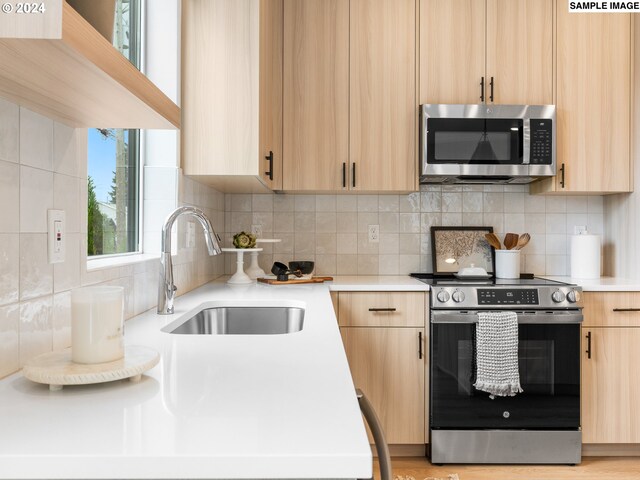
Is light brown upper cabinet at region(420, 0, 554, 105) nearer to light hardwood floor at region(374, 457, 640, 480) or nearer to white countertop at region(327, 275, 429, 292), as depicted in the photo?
white countertop at region(327, 275, 429, 292)

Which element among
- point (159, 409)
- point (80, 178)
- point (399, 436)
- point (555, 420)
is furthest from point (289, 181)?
point (159, 409)

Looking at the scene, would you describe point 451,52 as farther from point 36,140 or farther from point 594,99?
point 36,140

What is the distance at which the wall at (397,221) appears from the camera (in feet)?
10.3

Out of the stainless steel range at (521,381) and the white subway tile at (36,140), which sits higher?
the white subway tile at (36,140)

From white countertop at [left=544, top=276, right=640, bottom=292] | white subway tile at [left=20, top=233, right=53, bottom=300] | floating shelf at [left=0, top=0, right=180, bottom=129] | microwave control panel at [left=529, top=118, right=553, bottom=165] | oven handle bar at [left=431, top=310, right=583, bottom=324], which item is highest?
microwave control panel at [left=529, top=118, right=553, bottom=165]

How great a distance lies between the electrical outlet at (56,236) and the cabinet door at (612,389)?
2.42 metres

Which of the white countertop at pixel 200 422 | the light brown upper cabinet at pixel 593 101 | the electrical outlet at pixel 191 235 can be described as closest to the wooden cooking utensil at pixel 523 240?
the light brown upper cabinet at pixel 593 101

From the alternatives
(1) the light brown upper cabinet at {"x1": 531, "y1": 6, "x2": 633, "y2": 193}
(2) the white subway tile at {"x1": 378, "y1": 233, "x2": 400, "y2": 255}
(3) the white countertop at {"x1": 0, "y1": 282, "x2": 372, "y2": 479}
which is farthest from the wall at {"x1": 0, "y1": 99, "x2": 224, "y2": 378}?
(1) the light brown upper cabinet at {"x1": 531, "y1": 6, "x2": 633, "y2": 193}

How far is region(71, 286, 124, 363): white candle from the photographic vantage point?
35.0 inches

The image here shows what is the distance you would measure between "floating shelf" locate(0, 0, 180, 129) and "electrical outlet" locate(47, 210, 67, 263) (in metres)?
0.21

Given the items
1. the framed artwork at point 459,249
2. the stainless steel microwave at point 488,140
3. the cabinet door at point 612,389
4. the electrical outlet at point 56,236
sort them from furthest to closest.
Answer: the framed artwork at point 459,249 → the stainless steel microwave at point 488,140 → the cabinet door at point 612,389 → the electrical outlet at point 56,236

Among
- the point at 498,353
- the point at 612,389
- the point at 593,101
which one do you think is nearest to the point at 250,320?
the point at 498,353

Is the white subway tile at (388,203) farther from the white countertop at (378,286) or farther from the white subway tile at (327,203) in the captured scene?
the white countertop at (378,286)

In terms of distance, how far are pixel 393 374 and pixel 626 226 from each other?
156cm
